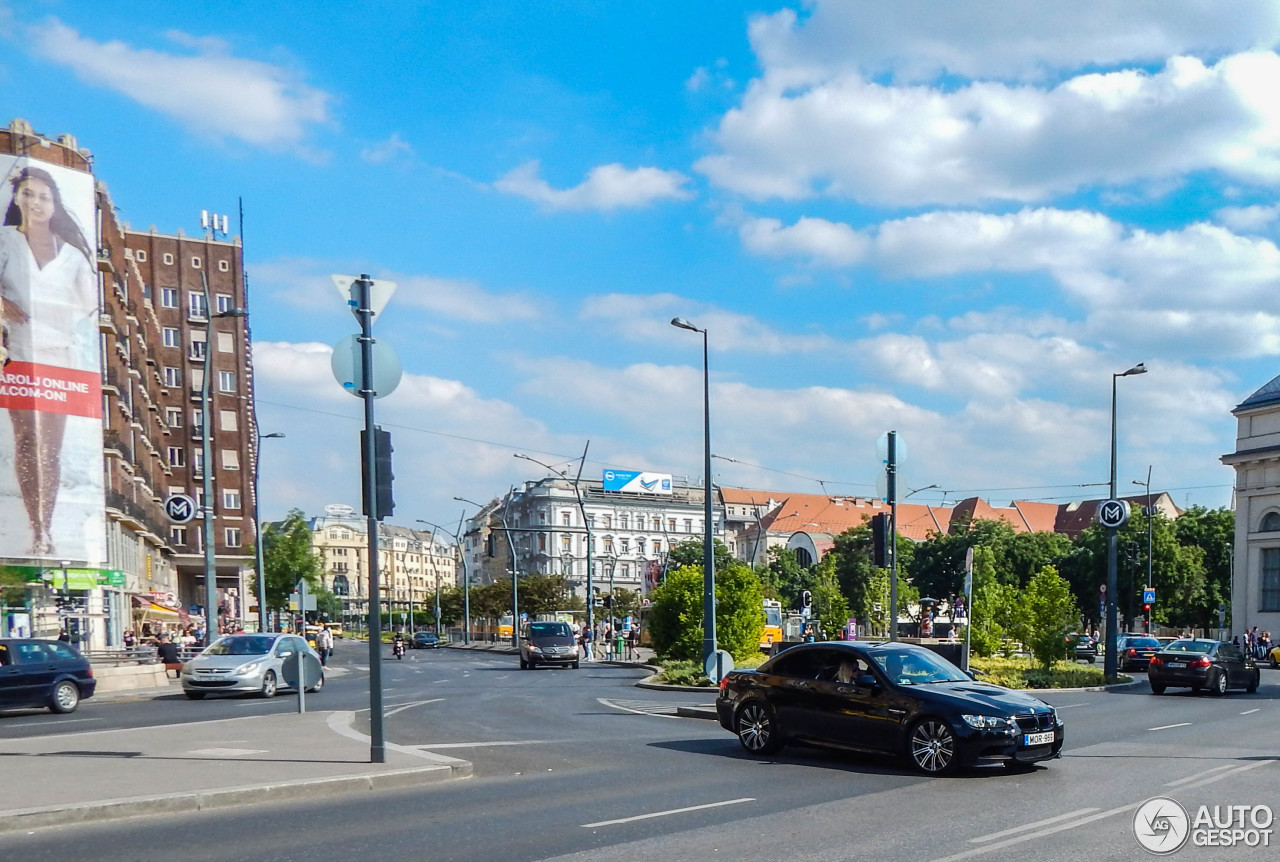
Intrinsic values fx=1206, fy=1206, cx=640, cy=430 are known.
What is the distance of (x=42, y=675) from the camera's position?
23.8 meters

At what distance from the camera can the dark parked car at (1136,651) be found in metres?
48.2

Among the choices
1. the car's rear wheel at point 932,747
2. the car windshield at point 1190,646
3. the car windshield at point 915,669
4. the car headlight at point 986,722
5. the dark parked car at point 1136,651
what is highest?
the car windshield at point 915,669

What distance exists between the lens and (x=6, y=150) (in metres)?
50.9

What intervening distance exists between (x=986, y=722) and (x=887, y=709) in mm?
1107

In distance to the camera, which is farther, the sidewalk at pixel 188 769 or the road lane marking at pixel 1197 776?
the road lane marking at pixel 1197 776

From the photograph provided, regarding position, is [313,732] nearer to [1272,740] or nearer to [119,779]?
[119,779]

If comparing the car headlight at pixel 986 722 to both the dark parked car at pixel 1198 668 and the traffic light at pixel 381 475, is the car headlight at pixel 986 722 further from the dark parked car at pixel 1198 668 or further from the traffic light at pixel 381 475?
the dark parked car at pixel 1198 668

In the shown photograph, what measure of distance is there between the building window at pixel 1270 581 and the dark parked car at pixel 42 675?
61872 millimetres

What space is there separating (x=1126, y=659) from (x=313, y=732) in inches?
1590

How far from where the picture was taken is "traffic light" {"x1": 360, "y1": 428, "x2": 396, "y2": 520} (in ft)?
41.9

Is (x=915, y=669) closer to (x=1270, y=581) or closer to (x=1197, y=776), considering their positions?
(x=1197, y=776)

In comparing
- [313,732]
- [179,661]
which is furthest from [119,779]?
[179,661]

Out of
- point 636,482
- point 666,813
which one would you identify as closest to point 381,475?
point 666,813

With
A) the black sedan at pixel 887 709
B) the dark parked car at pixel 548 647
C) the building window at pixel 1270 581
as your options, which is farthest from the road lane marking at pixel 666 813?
the building window at pixel 1270 581
